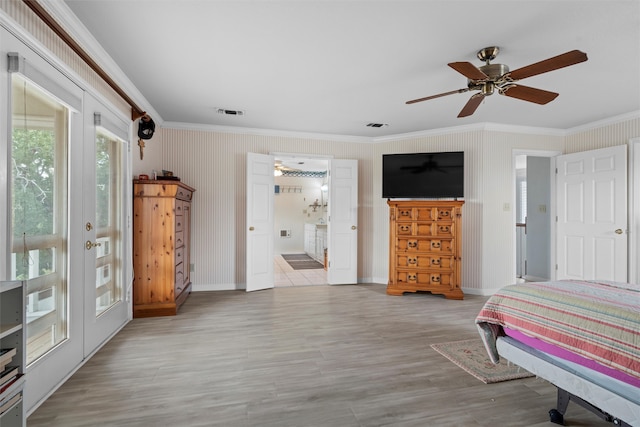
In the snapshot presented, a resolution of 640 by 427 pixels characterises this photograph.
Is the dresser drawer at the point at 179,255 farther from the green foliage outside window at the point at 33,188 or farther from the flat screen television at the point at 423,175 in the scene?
the flat screen television at the point at 423,175

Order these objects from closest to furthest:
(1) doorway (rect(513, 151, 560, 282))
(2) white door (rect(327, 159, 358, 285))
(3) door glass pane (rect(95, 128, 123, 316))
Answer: (3) door glass pane (rect(95, 128, 123, 316)), (2) white door (rect(327, 159, 358, 285)), (1) doorway (rect(513, 151, 560, 282))

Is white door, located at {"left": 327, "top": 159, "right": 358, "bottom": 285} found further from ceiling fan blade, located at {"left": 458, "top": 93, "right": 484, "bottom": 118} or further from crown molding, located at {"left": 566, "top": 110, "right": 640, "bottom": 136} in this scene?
crown molding, located at {"left": 566, "top": 110, "right": 640, "bottom": 136}

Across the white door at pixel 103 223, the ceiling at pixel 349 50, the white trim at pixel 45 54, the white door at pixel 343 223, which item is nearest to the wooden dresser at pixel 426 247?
the white door at pixel 343 223

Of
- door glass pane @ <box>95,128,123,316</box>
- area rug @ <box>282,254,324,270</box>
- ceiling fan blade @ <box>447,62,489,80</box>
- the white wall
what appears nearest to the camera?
ceiling fan blade @ <box>447,62,489,80</box>

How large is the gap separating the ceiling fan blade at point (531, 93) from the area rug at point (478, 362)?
2.11 m

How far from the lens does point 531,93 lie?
2.52 m

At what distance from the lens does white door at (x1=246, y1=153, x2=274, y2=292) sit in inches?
181

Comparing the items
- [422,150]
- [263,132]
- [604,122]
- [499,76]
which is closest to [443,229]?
[422,150]

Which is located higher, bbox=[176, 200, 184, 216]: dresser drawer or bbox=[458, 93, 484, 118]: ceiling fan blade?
bbox=[458, 93, 484, 118]: ceiling fan blade

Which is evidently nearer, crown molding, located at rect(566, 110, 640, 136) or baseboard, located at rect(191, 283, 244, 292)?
crown molding, located at rect(566, 110, 640, 136)

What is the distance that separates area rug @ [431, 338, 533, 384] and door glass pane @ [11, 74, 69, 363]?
9.40 feet

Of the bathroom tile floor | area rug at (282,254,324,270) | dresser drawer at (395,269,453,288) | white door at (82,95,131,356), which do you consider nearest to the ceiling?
white door at (82,95,131,356)

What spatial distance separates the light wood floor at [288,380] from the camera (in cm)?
179

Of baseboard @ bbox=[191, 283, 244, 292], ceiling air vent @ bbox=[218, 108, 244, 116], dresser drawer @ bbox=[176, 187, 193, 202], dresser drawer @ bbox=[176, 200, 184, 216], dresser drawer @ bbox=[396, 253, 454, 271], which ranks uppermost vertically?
ceiling air vent @ bbox=[218, 108, 244, 116]
